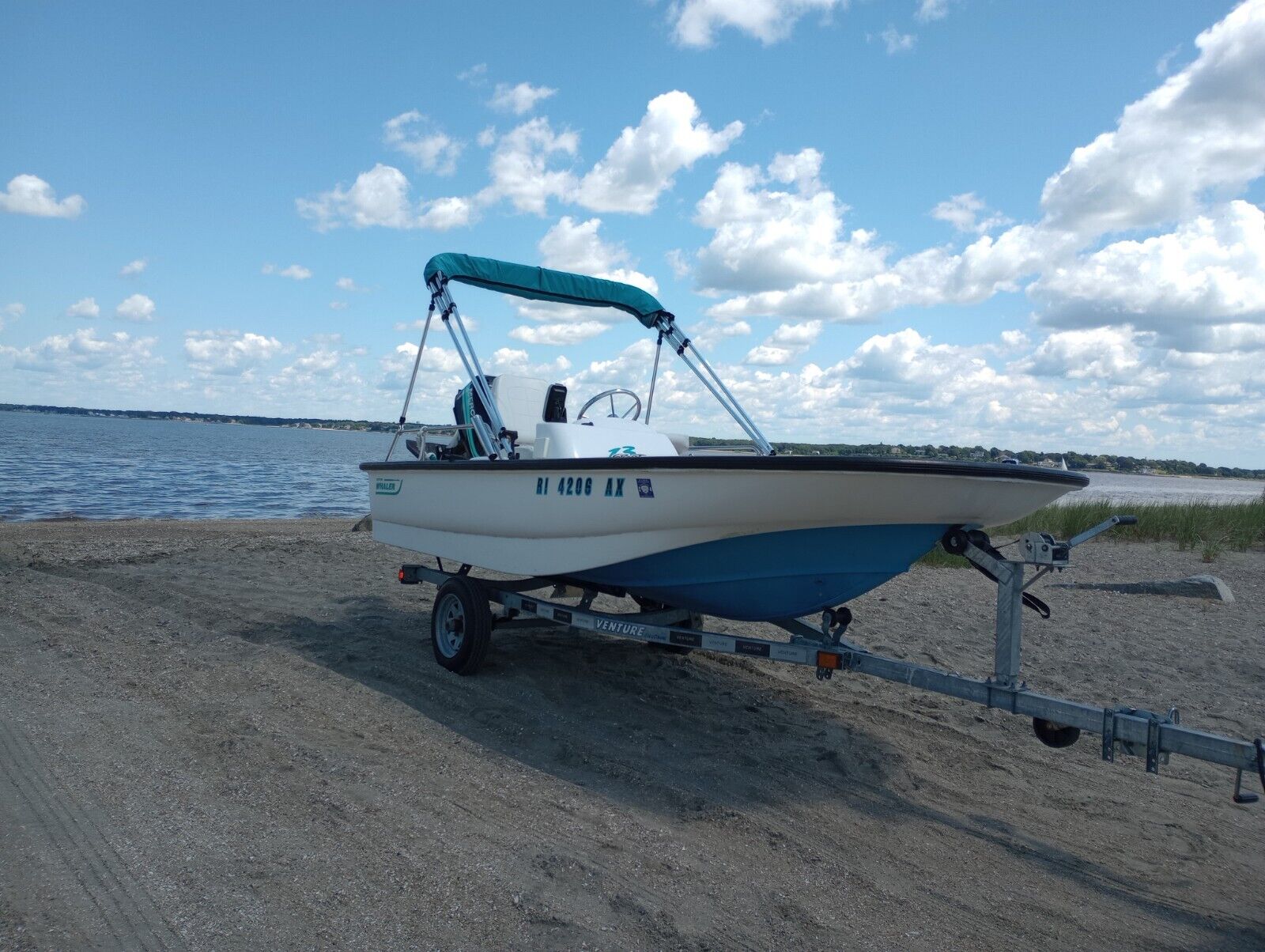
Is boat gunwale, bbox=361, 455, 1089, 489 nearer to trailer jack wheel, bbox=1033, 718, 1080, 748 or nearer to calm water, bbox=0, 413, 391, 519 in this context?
trailer jack wheel, bbox=1033, 718, 1080, 748

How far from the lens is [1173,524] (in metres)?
17.0

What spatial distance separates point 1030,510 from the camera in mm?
5059

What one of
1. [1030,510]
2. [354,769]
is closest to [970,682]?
[1030,510]

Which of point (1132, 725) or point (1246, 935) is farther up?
point (1132, 725)

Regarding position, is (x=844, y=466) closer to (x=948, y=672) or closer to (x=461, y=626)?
(x=948, y=672)

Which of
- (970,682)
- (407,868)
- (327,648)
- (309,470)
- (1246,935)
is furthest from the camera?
(309,470)

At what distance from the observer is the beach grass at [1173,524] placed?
16.0m

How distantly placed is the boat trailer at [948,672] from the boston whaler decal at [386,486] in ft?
2.48

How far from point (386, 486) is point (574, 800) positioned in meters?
3.96

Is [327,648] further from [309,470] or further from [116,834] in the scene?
[309,470]

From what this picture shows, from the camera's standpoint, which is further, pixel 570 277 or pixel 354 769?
pixel 570 277

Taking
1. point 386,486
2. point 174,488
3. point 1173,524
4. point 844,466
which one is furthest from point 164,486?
point 844,466

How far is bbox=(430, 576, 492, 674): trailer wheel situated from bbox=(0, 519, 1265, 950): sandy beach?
15 cm

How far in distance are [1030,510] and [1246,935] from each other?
2270 millimetres
